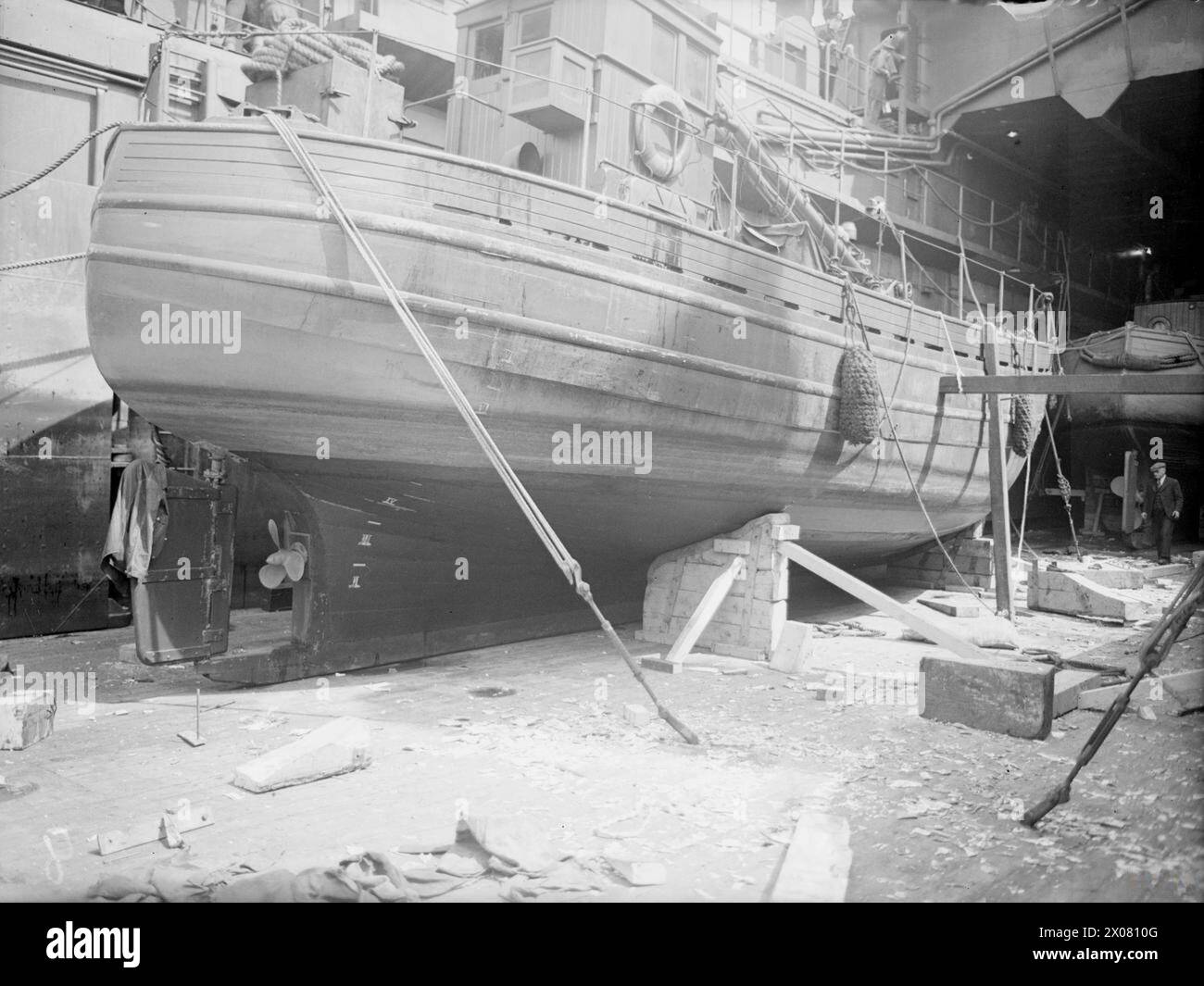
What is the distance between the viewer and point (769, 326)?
6219 millimetres

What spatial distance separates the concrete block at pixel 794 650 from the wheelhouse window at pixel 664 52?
452cm

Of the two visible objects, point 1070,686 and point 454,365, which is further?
point 1070,686

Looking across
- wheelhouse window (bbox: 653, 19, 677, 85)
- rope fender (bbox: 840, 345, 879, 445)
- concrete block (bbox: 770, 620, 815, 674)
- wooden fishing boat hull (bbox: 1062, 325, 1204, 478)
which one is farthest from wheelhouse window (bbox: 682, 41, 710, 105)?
wooden fishing boat hull (bbox: 1062, 325, 1204, 478)

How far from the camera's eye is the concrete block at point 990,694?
A: 4.48 meters

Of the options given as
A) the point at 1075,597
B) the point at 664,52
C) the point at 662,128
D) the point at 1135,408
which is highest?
the point at 664,52

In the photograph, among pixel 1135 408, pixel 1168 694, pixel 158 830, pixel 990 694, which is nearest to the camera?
pixel 158 830

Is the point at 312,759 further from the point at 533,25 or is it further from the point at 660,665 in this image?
the point at 533,25

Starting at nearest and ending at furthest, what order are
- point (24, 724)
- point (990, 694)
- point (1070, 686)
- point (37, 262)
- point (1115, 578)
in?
point (24, 724) < point (990, 694) < point (1070, 686) < point (37, 262) < point (1115, 578)

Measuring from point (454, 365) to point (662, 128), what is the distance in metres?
3.31

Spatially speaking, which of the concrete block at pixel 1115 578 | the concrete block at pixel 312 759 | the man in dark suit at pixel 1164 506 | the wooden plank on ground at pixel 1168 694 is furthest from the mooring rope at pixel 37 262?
the man in dark suit at pixel 1164 506

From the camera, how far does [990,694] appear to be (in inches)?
182

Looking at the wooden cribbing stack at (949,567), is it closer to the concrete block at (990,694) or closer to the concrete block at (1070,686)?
the concrete block at (1070,686)

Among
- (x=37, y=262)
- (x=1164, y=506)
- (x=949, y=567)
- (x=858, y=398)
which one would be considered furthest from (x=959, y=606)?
(x=37, y=262)

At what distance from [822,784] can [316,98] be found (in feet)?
14.9
